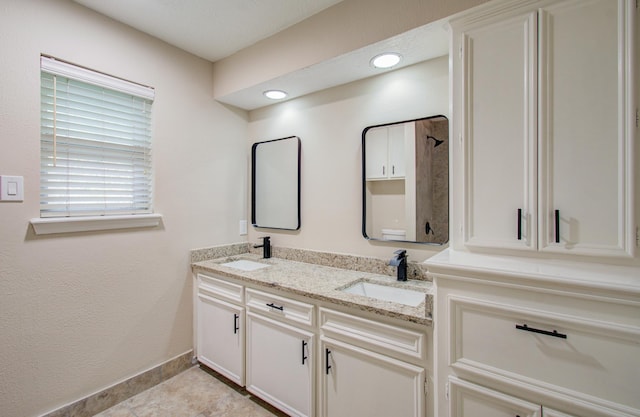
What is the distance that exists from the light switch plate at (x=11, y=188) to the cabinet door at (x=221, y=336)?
4.11 feet

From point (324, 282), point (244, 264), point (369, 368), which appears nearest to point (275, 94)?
point (244, 264)

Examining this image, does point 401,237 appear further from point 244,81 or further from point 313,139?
point 244,81

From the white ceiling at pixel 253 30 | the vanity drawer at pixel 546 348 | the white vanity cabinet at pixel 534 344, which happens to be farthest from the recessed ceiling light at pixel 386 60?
the vanity drawer at pixel 546 348

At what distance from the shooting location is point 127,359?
193 cm

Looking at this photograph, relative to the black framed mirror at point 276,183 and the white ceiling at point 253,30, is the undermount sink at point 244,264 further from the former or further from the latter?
the white ceiling at point 253,30

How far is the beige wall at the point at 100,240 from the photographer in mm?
1511

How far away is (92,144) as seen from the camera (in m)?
1.80

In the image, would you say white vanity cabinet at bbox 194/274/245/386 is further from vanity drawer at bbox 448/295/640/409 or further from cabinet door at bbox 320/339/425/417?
vanity drawer at bbox 448/295/640/409

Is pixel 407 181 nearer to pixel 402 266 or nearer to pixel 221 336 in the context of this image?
pixel 402 266

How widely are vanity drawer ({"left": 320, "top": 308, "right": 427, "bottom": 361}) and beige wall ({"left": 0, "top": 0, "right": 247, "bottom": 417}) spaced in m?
1.36

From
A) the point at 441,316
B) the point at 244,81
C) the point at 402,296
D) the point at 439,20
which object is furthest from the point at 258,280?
the point at 439,20

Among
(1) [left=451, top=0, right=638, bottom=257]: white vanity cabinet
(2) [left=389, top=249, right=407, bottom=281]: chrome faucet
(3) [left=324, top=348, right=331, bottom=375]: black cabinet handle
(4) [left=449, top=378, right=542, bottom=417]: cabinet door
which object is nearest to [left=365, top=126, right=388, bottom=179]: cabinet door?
(2) [left=389, top=249, right=407, bottom=281]: chrome faucet

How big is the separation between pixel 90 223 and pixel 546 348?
7.78 feet

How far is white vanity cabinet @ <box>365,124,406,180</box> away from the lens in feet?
6.18
